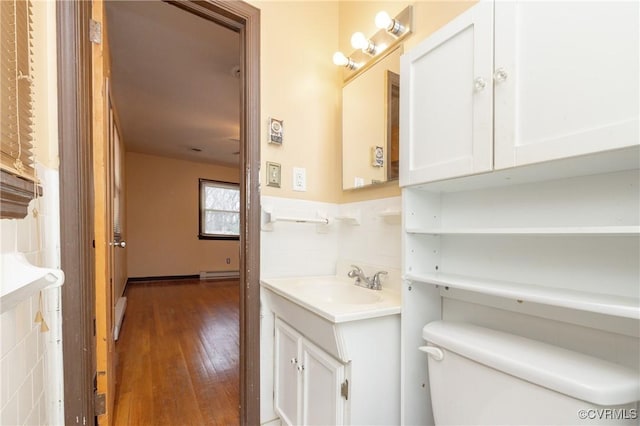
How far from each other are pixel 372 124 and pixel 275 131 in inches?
21.3

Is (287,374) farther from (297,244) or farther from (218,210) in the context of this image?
(218,210)

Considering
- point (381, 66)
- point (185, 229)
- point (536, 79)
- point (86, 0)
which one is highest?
point (86, 0)

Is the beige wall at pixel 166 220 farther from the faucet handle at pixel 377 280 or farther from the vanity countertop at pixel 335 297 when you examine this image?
the faucet handle at pixel 377 280

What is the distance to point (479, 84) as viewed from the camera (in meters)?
0.85

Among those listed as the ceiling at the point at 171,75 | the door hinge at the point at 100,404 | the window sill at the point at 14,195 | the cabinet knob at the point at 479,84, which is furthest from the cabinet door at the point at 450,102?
the ceiling at the point at 171,75

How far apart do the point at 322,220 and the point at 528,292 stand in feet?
3.50

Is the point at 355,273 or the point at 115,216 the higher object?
the point at 115,216

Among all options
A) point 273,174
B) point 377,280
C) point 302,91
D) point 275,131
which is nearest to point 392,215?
point 377,280

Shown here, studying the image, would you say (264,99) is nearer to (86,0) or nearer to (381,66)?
(381,66)

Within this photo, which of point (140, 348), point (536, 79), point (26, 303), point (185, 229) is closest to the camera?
point (536, 79)

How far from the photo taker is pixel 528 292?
0.78 metres

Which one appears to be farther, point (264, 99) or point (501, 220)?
point (264, 99)

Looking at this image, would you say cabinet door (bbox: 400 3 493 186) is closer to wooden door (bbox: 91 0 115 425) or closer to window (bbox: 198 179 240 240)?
wooden door (bbox: 91 0 115 425)

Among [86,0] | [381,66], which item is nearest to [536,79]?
[381,66]
